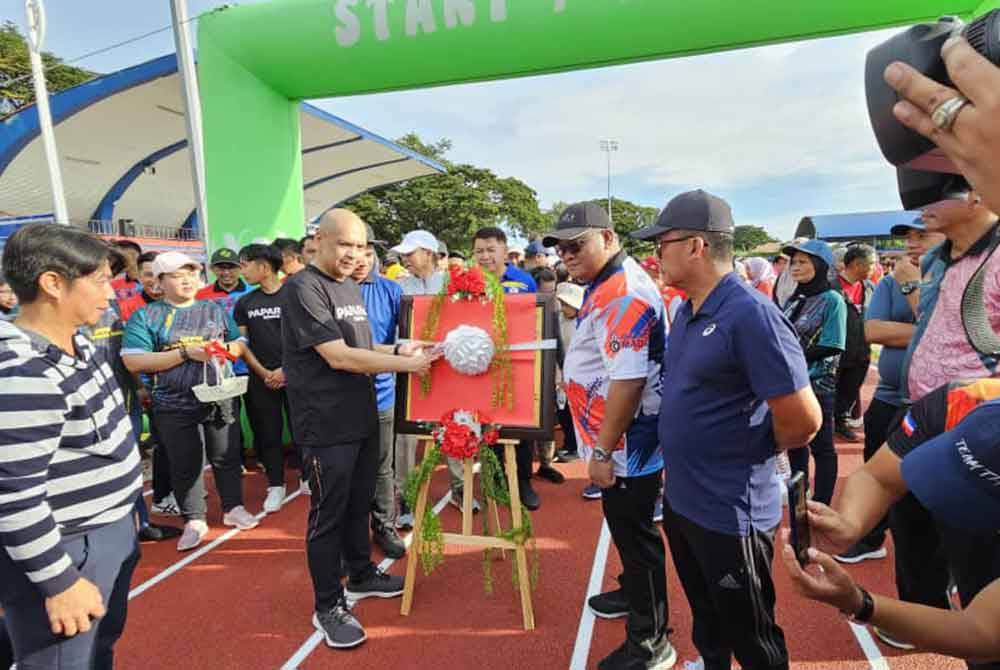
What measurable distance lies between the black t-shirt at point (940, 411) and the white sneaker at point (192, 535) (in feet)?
13.6

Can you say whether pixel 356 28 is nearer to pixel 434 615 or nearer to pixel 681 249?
pixel 681 249

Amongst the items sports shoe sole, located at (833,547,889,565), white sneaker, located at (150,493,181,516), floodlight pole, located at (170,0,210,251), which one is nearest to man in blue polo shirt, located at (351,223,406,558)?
white sneaker, located at (150,493,181,516)

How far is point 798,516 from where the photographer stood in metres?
1.02

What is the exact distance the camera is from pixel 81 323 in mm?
1659

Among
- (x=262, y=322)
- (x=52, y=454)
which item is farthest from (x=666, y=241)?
(x=262, y=322)

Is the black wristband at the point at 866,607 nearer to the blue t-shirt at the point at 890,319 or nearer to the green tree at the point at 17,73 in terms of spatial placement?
the blue t-shirt at the point at 890,319

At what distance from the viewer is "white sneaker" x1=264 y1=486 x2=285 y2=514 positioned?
435 cm

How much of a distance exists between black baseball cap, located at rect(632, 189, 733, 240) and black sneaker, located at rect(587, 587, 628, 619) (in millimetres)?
2022

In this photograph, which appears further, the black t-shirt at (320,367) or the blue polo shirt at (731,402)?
the black t-shirt at (320,367)

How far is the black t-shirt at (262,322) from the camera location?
14.3 feet

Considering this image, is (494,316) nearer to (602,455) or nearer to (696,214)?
(602,455)

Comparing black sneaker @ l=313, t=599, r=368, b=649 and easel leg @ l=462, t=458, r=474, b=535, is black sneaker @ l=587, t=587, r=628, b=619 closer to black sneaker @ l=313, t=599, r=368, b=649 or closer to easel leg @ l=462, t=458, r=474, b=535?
easel leg @ l=462, t=458, r=474, b=535

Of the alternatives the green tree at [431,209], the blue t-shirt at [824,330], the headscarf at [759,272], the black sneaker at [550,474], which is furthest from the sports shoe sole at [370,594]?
the green tree at [431,209]

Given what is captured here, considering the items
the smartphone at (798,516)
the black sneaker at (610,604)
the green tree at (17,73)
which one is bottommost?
the black sneaker at (610,604)
